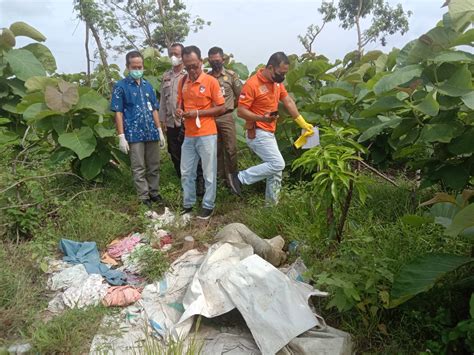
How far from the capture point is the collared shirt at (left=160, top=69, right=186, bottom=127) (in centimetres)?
461

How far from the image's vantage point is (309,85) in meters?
4.81

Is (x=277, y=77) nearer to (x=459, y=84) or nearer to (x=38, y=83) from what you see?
(x=459, y=84)

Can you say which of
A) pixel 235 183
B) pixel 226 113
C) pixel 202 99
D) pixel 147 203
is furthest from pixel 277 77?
pixel 147 203

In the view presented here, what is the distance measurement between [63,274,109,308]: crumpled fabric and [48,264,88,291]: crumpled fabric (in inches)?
2.9

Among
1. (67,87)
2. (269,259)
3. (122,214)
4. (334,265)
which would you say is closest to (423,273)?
(334,265)

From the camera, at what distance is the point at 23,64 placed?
491 centimetres

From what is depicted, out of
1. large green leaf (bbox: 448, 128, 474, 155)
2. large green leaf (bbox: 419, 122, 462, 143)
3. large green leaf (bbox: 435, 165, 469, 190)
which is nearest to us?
large green leaf (bbox: 419, 122, 462, 143)

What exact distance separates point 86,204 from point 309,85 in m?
2.58

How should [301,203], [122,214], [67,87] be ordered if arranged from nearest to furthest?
[301,203] < [122,214] < [67,87]

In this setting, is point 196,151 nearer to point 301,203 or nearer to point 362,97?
point 301,203

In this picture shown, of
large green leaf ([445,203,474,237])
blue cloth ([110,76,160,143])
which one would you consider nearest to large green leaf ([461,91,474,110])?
large green leaf ([445,203,474,237])

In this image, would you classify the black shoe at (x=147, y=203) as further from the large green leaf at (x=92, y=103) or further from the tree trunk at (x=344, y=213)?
the tree trunk at (x=344, y=213)

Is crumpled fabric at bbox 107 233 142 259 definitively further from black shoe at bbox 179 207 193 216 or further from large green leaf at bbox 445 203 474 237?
large green leaf at bbox 445 203 474 237

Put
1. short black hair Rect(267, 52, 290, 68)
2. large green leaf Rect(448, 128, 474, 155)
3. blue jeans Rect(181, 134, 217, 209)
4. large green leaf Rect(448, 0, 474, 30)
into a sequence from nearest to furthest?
1. large green leaf Rect(448, 0, 474, 30)
2. large green leaf Rect(448, 128, 474, 155)
3. short black hair Rect(267, 52, 290, 68)
4. blue jeans Rect(181, 134, 217, 209)
